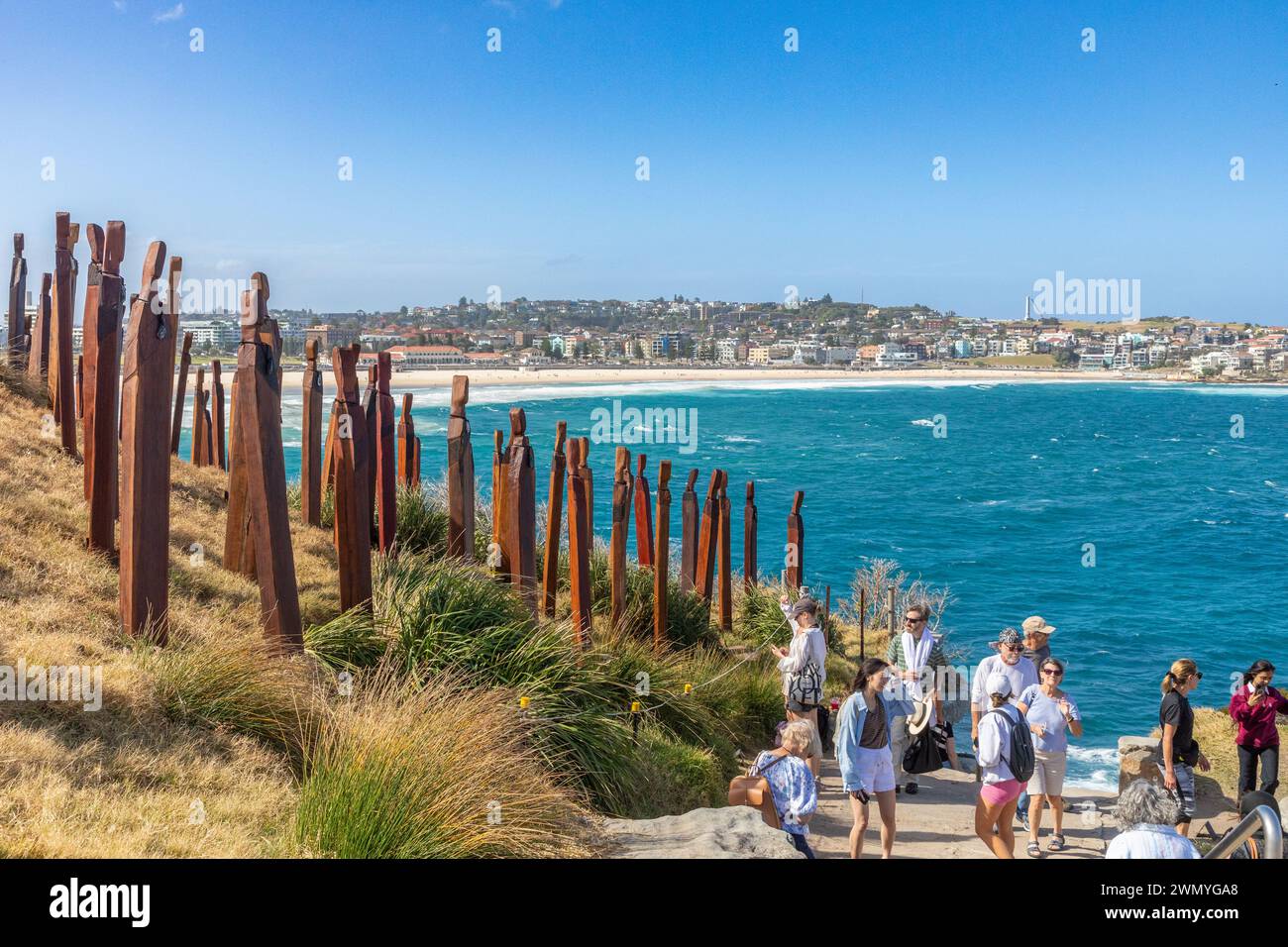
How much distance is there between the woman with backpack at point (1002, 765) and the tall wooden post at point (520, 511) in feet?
12.9

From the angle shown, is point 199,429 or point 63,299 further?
point 199,429

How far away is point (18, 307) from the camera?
44.9 ft

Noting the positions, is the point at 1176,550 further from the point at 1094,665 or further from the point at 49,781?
the point at 49,781

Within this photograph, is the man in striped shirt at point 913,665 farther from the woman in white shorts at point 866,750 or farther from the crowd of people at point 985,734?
the woman in white shorts at point 866,750

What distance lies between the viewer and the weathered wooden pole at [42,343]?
1287 centimetres

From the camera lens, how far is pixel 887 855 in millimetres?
7219

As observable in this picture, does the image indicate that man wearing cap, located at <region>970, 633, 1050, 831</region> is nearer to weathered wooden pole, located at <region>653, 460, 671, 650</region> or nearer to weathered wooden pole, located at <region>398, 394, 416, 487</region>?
weathered wooden pole, located at <region>653, 460, 671, 650</region>

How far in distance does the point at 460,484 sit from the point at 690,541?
389cm

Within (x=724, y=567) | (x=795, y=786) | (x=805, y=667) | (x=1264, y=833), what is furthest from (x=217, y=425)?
(x=1264, y=833)

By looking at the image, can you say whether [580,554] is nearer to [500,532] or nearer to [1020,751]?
[500,532]

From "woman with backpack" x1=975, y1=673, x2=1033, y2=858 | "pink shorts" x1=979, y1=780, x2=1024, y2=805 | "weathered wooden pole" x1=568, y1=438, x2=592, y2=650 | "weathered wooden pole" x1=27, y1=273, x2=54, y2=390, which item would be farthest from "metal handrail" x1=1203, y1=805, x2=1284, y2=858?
"weathered wooden pole" x1=27, y1=273, x2=54, y2=390

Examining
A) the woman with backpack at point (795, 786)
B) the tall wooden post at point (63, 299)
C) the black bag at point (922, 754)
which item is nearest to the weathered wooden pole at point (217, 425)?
the tall wooden post at point (63, 299)

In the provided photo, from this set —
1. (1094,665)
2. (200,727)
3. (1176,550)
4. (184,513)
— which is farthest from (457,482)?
(1176,550)
